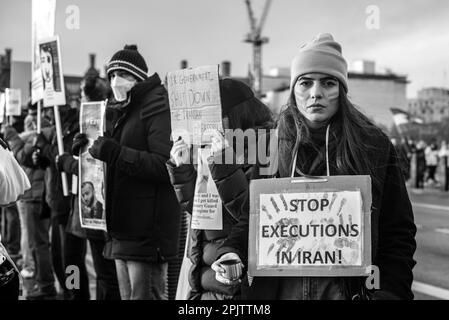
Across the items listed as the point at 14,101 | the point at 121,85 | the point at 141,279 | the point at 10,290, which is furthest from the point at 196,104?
the point at 14,101

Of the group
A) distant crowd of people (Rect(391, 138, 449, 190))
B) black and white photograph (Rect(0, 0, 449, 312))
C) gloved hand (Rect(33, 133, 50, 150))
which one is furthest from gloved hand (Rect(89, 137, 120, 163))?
distant crowd of people (Rect(391, 138, 449, 190))

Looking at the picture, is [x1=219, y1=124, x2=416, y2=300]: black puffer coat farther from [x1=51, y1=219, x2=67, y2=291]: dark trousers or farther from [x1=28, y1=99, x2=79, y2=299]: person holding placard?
[x1=51, y1=219, x2=67, y2=291]: dark trousers

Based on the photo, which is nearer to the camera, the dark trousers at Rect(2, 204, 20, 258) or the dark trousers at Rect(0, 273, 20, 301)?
the dark trousers at Rect(0, 273, 20, 301)

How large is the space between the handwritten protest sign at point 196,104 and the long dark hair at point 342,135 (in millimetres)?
613

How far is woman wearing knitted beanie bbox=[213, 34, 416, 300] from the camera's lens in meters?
2.27

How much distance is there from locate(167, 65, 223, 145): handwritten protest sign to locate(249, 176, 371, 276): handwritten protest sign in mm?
703

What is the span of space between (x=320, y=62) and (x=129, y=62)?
5.27ft

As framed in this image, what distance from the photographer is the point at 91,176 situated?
412 cm

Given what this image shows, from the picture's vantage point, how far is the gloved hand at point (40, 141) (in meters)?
5.58

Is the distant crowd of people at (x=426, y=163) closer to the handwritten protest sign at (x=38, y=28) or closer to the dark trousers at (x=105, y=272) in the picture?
the handwritten protest sign at (x=38, y=28)

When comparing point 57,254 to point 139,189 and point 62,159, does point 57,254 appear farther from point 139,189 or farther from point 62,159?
point 139,189

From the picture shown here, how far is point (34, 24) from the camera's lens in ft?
13.6

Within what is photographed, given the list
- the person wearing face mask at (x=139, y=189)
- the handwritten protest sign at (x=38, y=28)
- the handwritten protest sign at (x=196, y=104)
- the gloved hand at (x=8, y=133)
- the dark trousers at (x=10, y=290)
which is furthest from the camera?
the gloved hand at (x=8, y=133)

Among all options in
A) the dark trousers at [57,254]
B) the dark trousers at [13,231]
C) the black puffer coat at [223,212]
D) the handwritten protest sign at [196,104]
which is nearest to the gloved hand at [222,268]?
the black puffer coat at [223,212]
